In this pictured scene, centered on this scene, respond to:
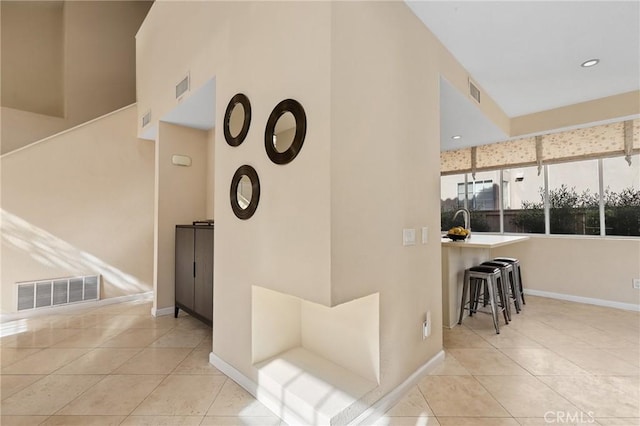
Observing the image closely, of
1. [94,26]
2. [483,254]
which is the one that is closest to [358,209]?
[483,254]

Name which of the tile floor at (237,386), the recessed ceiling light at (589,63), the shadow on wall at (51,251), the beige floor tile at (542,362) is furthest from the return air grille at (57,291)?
the recessed ceiling light at (589,63)

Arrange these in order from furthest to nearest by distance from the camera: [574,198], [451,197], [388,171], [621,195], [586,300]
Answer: [451,197]
[574,198]
[586,300]
[621,195]
[388,171]

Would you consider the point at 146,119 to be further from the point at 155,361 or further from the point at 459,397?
the point at 459,397

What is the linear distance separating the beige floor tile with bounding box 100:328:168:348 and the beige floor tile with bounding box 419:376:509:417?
2.67 m

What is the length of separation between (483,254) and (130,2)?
7.94 m

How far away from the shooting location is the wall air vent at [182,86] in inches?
124

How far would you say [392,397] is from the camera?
1986 millimetres

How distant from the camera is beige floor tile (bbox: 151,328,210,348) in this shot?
9.70 feet

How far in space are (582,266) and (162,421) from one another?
18.1 ft

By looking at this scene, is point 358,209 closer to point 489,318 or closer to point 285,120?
point 285,120

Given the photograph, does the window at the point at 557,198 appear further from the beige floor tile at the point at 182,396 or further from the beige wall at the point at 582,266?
the beige floor tile at the point at 182,396

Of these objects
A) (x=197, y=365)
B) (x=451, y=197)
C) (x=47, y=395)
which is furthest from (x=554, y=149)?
(x=47, y=395)

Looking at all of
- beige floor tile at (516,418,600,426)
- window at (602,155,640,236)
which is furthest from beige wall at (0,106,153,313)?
window at (602,155,640,236)

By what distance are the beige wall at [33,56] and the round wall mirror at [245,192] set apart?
4.91 m
